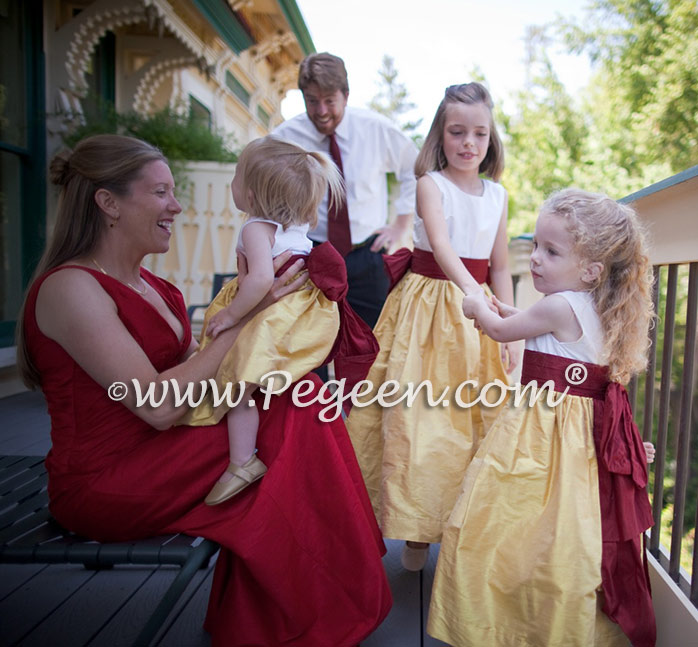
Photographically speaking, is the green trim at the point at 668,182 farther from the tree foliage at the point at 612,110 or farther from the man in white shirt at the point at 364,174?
the tree foliage at the point at 612,110

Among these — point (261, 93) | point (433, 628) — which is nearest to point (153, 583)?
point (433, 628)

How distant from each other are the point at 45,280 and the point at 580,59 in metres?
17.2

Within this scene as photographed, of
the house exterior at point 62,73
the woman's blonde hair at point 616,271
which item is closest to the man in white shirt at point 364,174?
the woman's blonde hair at point 616,271

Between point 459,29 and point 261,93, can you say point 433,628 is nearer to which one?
point 261,93

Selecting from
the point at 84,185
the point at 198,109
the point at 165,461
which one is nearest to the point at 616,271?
the point at 165,461

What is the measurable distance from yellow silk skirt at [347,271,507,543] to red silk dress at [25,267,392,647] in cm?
36

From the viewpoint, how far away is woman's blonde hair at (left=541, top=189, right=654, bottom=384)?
1.52 metres

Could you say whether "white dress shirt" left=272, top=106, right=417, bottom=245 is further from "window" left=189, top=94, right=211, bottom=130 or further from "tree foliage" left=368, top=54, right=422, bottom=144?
"tree foliage" left=368, top=54, right=422, bottom=144

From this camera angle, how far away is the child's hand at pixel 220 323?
1584 millimetres

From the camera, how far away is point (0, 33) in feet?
12.1

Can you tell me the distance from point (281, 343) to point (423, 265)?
84 cm

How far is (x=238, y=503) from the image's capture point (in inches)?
56.6

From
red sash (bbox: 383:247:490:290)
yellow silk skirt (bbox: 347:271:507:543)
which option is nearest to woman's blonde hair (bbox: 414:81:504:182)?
red sash (bbox: 383:247:490:290)

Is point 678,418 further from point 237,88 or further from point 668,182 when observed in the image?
point 237,88
